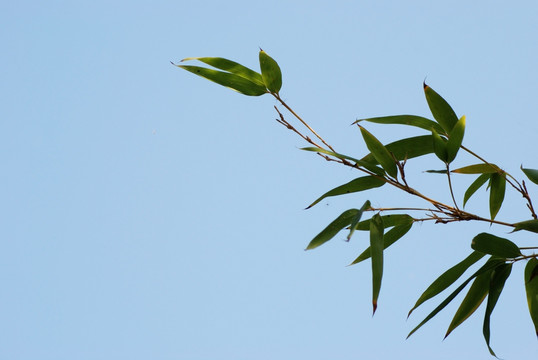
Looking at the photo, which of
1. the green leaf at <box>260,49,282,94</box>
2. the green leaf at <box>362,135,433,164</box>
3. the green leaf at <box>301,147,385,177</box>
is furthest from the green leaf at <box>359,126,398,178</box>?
the green leaf at <box>260,49,282,94</box>

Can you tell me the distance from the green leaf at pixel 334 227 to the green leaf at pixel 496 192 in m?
0.34

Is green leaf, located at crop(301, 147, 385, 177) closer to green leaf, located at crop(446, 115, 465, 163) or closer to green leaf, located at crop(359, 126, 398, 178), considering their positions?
green leaf, located at crop(359, 126, 398, 178)

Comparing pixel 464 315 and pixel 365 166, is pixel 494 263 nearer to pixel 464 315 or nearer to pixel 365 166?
pixel 464 315

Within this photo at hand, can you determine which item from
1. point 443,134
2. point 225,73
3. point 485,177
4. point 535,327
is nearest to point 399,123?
point 443,134

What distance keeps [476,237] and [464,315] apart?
0.20m

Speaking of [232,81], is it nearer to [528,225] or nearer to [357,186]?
[357,186]

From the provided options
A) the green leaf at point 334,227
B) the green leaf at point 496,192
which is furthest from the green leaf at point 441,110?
the green leaf at point 334,227

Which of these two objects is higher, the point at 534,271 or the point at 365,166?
the point at 365,166

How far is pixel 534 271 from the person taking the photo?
1.16m

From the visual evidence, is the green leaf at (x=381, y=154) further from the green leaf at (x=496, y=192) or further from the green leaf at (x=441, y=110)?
the green leaf at (x=496, y=192)

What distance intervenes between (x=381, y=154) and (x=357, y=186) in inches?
3.6

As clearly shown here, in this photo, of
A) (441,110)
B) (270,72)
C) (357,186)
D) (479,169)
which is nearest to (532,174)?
(479,169)

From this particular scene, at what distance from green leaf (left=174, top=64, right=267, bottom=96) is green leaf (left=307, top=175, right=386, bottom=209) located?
24cm

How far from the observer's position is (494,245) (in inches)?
46.2
